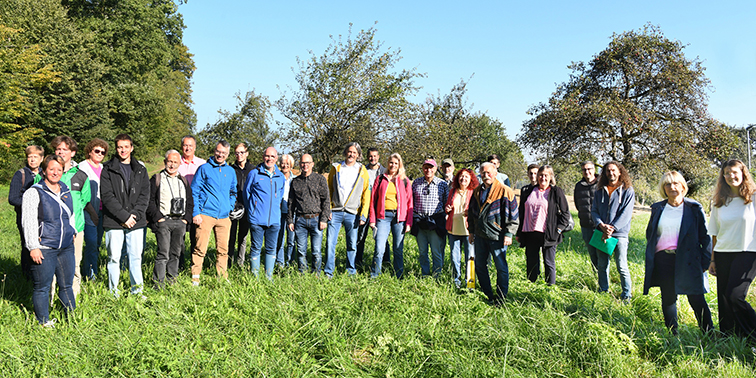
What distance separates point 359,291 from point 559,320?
6.99 feet

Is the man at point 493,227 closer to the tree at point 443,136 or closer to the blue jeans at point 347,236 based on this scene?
the blue jeans at point 347,236

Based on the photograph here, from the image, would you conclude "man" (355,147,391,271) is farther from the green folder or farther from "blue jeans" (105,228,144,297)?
the green folder

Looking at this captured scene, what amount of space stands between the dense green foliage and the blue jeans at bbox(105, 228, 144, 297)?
62.9 ft

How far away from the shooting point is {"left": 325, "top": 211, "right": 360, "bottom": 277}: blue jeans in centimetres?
609

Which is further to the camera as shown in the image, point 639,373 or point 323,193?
point 323,193

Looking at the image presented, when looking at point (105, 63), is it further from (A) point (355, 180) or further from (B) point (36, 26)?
(A) point (355, 180)

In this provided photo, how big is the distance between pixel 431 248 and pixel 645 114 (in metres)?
8.44

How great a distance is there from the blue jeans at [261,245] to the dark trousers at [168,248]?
2.94ft

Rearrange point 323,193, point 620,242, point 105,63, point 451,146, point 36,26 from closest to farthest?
point 620,242 < point 323,193 < point 451,146 < point 36,26 < point 105,63

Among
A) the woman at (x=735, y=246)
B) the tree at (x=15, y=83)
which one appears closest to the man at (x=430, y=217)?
the woman at (x=735, y=246)

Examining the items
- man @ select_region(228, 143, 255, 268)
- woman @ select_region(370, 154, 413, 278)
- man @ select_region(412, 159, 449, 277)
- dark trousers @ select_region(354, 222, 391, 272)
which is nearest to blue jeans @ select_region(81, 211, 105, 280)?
man @ select_region(228, 143, 255, 268)

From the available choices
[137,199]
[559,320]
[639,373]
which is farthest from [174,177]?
[639,373]

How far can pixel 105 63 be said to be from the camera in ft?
89.3

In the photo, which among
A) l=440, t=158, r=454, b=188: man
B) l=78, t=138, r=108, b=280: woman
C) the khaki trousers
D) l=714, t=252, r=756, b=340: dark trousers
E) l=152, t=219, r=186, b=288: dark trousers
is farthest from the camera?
l=440, t=158, r=454, b=188: man
